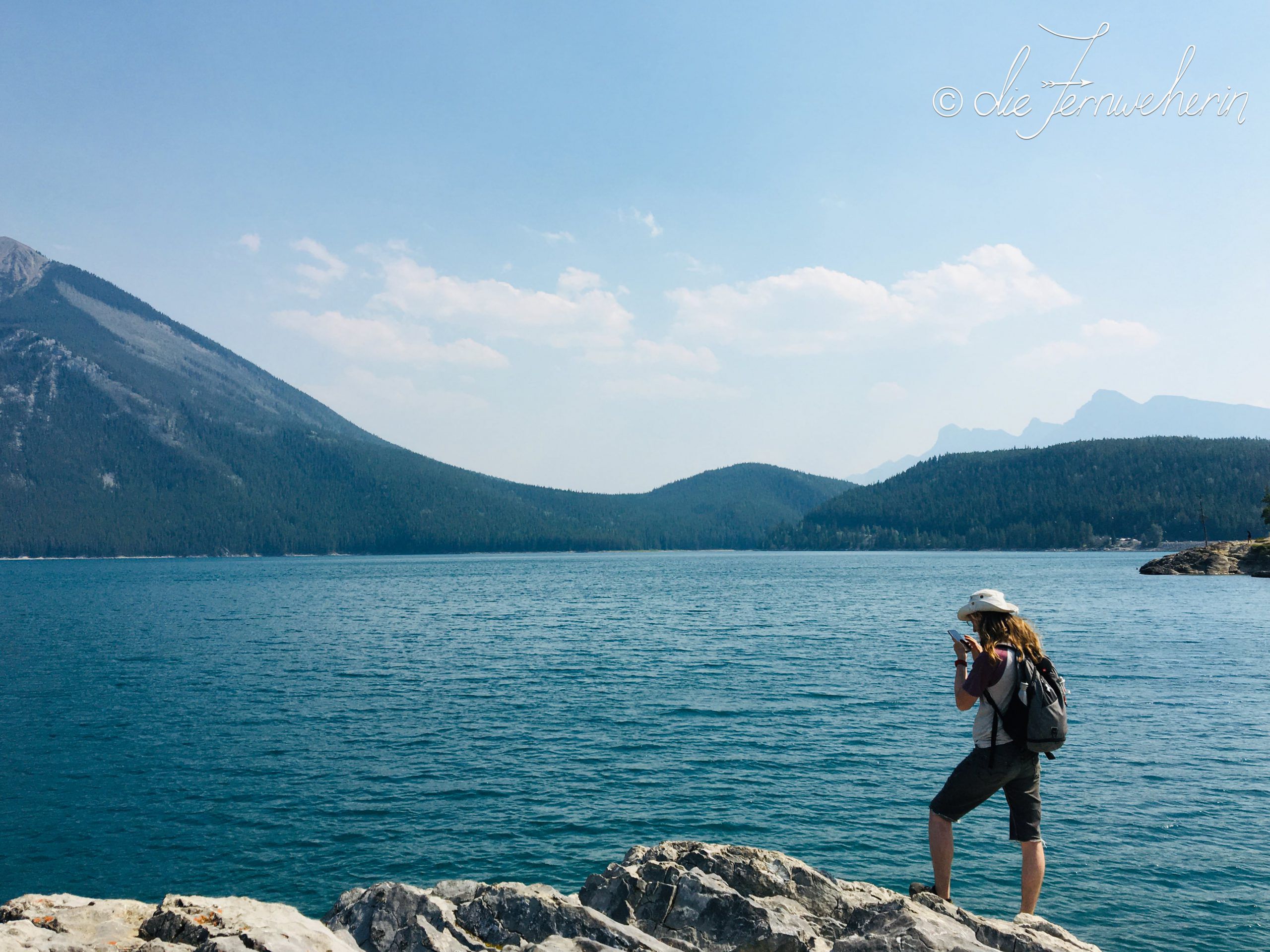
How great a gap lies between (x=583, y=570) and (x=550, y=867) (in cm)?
16769

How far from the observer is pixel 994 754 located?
8.96 m

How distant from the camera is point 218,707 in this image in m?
31.0

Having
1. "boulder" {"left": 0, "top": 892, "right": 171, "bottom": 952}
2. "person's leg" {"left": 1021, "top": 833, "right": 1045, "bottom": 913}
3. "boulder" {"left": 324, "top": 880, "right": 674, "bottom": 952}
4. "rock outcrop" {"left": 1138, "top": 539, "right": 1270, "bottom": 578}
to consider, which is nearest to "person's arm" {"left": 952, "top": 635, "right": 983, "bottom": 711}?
"person's leg" {"left": 1021, "top": 833, "right": 1045, "bottom": 913}

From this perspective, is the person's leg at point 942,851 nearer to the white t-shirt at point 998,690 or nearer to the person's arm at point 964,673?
the white t-shirt at point 998,690

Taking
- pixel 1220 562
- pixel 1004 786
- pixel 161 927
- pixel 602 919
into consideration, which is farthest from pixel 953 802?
pixel 1220 562

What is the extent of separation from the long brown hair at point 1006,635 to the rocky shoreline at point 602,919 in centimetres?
306

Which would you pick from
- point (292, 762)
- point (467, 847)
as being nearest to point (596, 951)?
point (467, 847)

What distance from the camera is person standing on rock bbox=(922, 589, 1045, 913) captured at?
345 inches

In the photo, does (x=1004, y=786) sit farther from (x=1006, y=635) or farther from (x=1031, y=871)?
(x=1006, y=635)

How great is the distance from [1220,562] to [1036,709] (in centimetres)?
14421

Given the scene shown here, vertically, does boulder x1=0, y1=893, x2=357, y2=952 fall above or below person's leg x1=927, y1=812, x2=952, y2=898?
below

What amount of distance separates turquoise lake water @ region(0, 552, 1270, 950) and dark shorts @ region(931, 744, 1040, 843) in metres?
4.71

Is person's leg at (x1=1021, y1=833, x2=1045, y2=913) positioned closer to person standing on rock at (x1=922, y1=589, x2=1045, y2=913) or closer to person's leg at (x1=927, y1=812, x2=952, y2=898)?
person standing on rock at (x1=922, y1=589, x2=1045, y2=913)

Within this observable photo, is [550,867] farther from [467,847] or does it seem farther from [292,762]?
[292,762]
